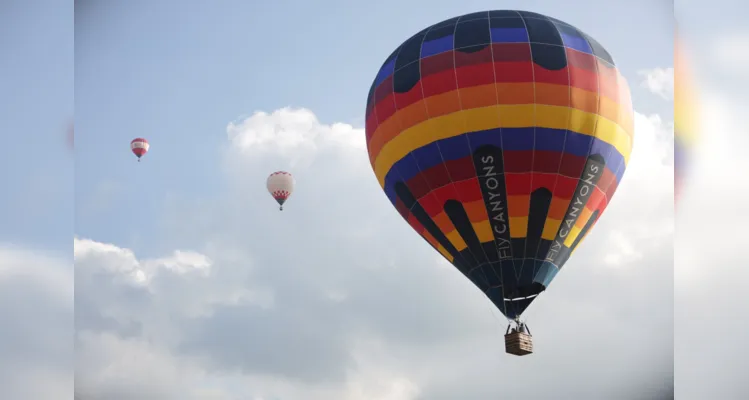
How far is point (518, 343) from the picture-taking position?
13.8 m

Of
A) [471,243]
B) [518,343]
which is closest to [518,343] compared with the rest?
[518,343]

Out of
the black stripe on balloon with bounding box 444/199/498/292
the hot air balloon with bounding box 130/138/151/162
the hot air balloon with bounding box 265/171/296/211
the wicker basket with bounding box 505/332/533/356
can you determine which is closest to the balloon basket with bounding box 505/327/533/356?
the wicker basket with bounding box 505/332/533/356

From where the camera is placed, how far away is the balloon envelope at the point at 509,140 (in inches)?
571

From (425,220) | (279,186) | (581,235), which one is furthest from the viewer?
(279,186)

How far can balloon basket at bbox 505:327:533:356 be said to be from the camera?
13.8 m

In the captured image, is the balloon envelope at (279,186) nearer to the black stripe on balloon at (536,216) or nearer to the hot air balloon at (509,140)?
the hot air balloon at (509,140)

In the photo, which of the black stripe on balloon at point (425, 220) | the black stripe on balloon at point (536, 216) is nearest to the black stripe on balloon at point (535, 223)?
the black stripe on balloon at point (536, 216)

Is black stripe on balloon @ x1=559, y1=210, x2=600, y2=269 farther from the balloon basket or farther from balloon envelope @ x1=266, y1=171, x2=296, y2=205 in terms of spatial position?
balloon envelope @ x1=266, y1=171, x2=296, y2=205

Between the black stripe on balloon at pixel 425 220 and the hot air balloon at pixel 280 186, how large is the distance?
523 inches

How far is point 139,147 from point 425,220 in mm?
17440

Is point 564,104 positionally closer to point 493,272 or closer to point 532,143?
point 532,143

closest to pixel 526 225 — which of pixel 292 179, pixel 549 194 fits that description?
pixel 549 194

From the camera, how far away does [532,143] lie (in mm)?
14531

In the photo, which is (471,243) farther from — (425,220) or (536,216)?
(536,216)
